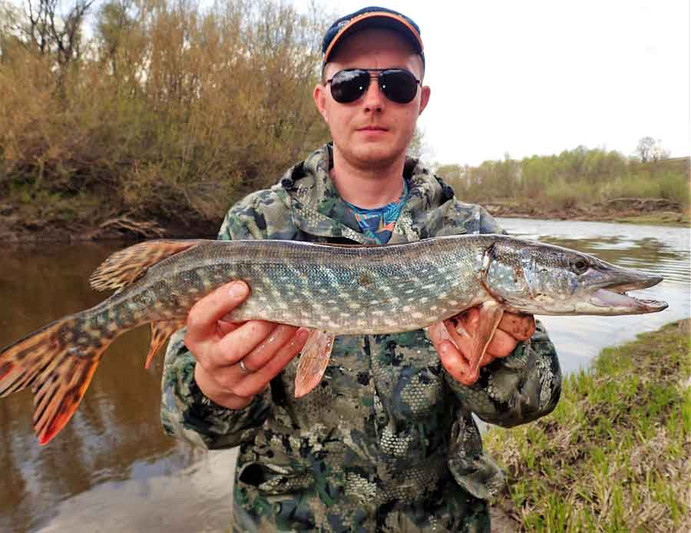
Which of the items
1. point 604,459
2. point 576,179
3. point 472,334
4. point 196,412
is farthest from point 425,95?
point 576,179

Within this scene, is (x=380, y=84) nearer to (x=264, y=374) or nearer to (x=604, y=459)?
(x=264, y=374)

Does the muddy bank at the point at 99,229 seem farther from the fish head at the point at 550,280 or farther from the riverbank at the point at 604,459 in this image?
the fish head at the point at 550,280

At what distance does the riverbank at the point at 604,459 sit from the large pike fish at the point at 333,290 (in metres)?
1.12

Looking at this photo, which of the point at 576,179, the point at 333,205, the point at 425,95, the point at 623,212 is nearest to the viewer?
the point at 333,205

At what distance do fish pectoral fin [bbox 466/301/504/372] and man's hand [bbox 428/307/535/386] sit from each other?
0.02m

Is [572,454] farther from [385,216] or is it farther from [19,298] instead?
[19,298]

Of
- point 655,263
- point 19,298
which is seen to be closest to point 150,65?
point 19,298

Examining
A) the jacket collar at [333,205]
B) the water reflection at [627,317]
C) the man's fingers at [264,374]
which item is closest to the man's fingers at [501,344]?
the jacket collar at [333,205]

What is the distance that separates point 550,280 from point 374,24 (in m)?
1.12

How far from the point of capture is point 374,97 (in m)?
1.74

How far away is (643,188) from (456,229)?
3037 cm

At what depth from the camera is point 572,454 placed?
254cm

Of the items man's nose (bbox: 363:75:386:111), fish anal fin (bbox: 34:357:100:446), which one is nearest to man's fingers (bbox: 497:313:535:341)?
man's nose (bbox: 363:75:386:111)

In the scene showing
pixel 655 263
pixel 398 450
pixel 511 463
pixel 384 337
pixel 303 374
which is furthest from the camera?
pixel 655 263
